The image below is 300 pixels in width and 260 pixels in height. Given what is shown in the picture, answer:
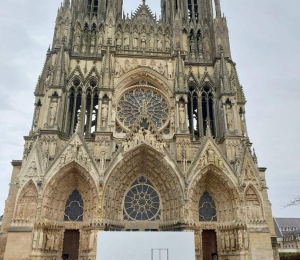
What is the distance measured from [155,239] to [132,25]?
1681 centimetres

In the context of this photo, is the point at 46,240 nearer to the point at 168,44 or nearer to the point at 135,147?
the point at 135,147

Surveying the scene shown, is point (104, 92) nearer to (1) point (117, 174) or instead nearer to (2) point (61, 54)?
(2) point (61, 54)

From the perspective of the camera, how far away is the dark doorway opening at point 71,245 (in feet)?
54.9

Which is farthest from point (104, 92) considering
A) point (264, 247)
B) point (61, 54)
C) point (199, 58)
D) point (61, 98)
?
point (264, 247)

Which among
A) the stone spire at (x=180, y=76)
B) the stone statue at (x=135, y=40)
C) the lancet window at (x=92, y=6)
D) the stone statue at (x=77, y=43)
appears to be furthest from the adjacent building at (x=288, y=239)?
the lancet window at (x=92, y=6)

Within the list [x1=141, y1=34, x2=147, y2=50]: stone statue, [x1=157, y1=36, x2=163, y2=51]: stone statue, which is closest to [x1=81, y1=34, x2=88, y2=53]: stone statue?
[x1=141, y1=34, x2=147, y2=50]: stone statue

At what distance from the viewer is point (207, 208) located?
1803 centimetres

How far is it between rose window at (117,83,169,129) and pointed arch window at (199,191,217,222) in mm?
5551

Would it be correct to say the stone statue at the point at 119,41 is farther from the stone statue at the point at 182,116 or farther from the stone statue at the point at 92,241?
the stone statue at the point at 92,241

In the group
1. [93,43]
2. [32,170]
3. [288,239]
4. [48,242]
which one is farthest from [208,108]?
[288,239]

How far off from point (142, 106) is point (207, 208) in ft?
26.2

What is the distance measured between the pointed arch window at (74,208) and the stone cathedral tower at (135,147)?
0.19 ft

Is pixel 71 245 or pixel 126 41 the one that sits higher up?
pixel 126 41

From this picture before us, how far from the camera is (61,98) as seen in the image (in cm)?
1925
